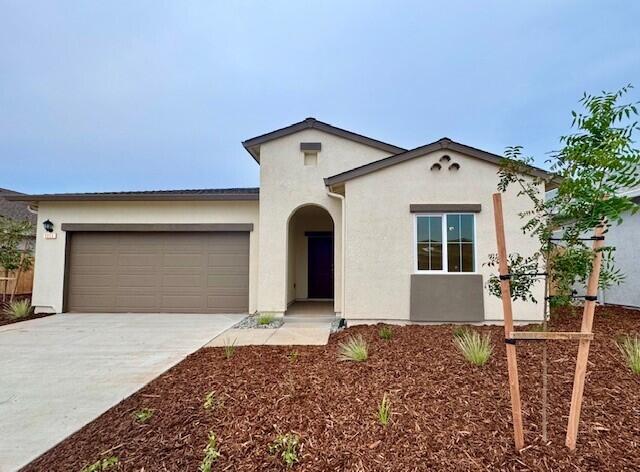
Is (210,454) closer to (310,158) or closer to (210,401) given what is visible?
(210,401)

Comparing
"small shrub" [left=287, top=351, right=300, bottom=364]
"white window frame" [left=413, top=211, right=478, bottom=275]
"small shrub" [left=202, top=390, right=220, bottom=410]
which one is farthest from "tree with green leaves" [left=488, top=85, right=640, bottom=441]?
"white window frame" [left=413, top=211, right=478, bottom=275]

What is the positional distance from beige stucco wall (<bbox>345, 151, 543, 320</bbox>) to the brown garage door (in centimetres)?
399

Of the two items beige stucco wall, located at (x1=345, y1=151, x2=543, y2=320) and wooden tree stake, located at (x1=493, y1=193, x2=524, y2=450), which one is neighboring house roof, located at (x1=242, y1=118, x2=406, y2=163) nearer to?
beige stucco wall, located at (x1=345, y1=151, x2=543, y2=320)

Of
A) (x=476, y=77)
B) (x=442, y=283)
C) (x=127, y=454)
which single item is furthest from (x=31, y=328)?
(x=476, y=77)

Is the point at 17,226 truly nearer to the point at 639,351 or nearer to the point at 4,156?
the point at 639,351

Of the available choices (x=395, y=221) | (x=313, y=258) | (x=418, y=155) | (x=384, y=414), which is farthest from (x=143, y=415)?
(x=313, y=258)

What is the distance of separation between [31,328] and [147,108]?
14.8 metres

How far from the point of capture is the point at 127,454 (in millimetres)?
3051

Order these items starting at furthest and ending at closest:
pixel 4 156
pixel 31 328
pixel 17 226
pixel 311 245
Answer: pixel 4 156, pixel 311 245, pixel 17 226, pixel 31 328

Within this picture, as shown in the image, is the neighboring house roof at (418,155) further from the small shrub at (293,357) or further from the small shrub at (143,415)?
the small shrub at (143,415)

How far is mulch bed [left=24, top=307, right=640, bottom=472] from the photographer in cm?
283

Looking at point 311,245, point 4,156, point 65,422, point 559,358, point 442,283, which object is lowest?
point 65,422

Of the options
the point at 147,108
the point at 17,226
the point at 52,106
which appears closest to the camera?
the point at 17,226

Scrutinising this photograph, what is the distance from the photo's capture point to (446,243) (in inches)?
331
